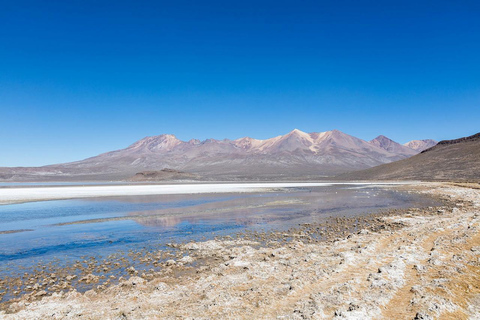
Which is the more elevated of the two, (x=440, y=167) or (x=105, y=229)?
(x=440, y=167)

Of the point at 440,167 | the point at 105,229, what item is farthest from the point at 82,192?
the point at 440,167

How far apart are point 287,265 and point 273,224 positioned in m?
10.8

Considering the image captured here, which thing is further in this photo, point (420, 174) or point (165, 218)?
point (420, 174)

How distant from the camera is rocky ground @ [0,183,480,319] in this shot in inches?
277

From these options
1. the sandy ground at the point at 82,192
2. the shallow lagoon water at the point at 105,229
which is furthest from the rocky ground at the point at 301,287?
the sandy ground at the point at 82,192

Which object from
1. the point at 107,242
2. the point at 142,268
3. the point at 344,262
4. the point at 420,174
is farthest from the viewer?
the point at 420,174

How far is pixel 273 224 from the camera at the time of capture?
2150cm

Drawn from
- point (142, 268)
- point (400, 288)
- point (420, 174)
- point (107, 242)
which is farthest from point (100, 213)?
point (420, 174)

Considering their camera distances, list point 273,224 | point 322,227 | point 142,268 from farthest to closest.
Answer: point 273,224
point 322,227
point 142,268

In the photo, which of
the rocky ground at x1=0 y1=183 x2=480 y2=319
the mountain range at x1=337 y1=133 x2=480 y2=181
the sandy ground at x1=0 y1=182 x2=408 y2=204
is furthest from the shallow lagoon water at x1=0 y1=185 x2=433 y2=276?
the mountain range at x1=337 y1=133 x2=480 y2=181

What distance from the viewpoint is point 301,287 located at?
8.40 m

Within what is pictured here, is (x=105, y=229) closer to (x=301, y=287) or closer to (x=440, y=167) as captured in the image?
(x=301, y=287)

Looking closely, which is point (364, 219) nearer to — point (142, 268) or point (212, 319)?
point (142, 268)

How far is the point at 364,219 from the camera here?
22766 mm
